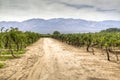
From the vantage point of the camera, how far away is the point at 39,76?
27.1 meters

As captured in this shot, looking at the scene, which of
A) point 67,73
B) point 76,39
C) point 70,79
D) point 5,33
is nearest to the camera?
point 70,79

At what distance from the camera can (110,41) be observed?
45094 mm

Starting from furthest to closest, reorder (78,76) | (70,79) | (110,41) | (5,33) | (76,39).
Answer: (76,39) → (5,33) → (110,41) → (78,76) → (70,79)

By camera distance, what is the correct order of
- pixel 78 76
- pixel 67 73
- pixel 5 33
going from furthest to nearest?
pixel 5 33
pixel 67 73
pixel 78 76

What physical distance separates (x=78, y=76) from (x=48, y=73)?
3.93m

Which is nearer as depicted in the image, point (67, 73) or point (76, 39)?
point (67, 73)

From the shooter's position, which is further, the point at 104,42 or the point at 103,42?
the point at 103,42

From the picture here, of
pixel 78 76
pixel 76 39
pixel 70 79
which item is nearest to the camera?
pixel 70 79

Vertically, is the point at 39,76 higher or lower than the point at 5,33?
lower

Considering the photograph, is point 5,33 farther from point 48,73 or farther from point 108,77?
point 108,77

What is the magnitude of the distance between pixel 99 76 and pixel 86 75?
1.54 metres

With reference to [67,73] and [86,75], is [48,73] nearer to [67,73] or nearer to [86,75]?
[67,73]

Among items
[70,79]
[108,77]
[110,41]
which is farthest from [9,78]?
[110,41]

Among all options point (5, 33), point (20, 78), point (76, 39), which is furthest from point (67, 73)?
point (76, 39)
